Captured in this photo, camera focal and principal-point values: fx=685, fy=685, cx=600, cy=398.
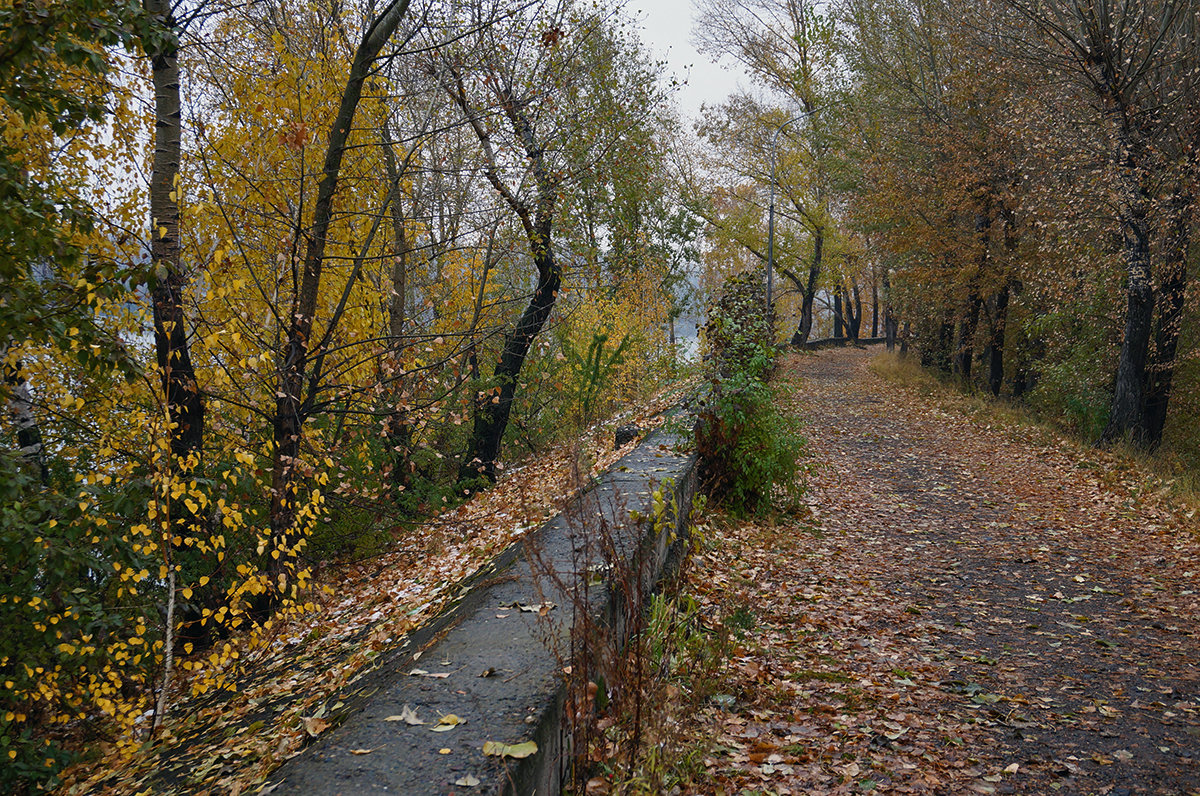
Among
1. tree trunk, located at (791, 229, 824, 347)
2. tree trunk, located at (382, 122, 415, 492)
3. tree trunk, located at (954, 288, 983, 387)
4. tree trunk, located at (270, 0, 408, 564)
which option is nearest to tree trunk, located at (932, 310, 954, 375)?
tree trunk, located at (954, 288, 983, 387)

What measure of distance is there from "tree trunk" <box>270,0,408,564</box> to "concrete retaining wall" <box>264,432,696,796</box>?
6.96 ft

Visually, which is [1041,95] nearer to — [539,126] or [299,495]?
[539,126]

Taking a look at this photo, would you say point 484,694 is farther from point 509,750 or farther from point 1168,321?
point 1168,321

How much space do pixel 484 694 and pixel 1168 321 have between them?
12.4 metres

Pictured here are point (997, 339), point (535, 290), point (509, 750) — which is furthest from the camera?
point (997, 339)

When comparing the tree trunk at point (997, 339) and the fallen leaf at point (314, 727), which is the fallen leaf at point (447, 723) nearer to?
the fallen leaf at point (314, 727)

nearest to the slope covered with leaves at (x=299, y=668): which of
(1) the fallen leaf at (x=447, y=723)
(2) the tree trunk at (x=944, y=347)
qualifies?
(1) the fallen leaf at (x=447, y=723)

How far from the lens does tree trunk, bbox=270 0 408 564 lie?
5566 millimetres

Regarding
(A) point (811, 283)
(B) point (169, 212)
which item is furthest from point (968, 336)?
(B) point (169, 212)

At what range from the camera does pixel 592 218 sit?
10352 mm

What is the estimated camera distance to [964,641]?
16.6ft

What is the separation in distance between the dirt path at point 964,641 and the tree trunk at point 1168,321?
2.49 meters

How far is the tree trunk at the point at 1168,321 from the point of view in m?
9.68

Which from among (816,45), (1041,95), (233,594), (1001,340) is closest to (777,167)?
(816,45)
